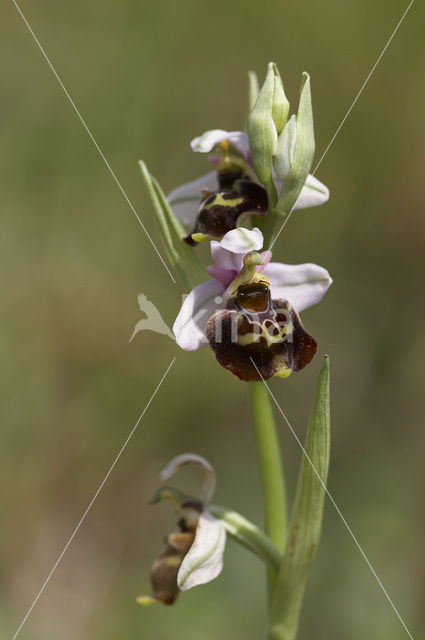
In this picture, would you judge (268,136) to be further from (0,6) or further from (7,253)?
(0,6)

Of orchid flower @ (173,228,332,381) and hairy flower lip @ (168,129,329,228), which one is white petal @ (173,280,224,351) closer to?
orchid flower @ (173,228,332,381)

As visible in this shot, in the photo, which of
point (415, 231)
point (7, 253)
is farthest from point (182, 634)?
point (415, 231)

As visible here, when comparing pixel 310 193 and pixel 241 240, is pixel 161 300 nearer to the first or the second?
pixel 310 193

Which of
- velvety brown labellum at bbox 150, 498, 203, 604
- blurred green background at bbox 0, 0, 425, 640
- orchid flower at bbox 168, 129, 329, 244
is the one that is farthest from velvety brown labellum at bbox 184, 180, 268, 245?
blurred green background at bbox 0, 0, 425, 640

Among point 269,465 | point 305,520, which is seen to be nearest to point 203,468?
point 269,465

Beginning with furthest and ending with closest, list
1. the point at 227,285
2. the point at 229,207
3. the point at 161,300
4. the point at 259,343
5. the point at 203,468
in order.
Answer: the point at 161,300
the point at 203,468
the point at 227,285
the point at 229,207
the point at 259,343

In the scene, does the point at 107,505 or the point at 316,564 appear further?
the point at 107,505
